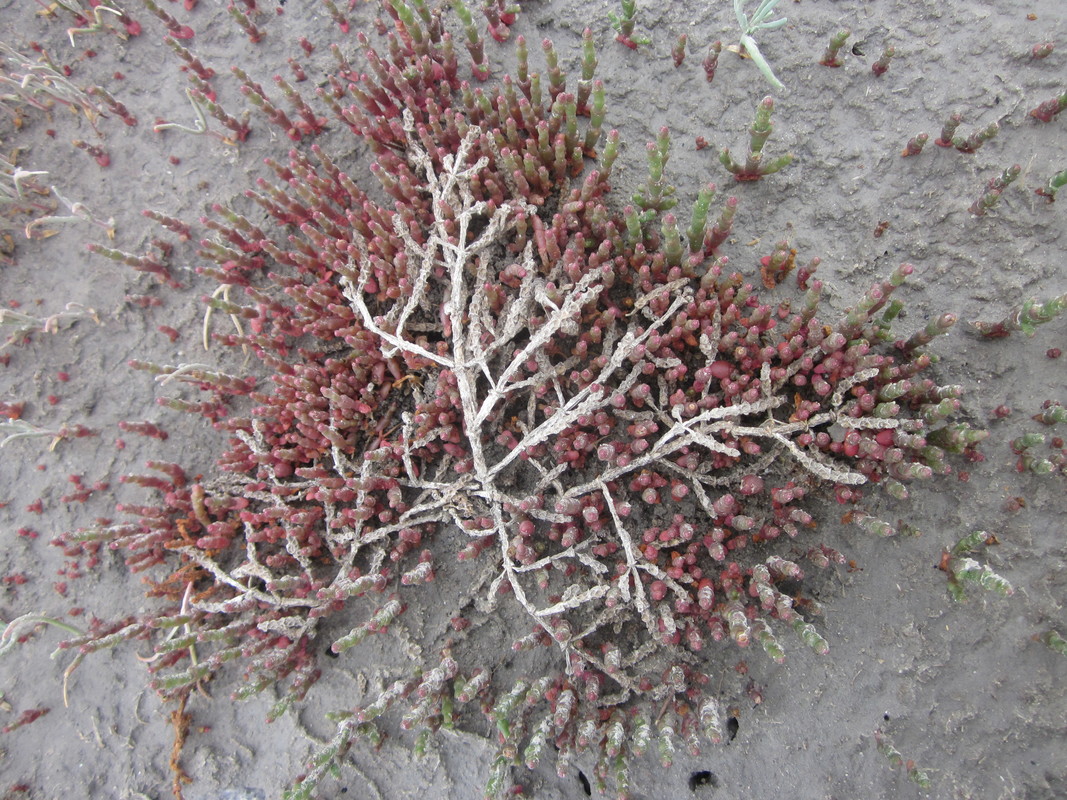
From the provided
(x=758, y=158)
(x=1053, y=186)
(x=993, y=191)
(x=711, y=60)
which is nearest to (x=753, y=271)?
(x=758, y=158)

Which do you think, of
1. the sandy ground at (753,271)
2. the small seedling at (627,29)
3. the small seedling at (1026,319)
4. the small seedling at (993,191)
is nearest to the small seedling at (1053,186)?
the sandy ground at (753,271)

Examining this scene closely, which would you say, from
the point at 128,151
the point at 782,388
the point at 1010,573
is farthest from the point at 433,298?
the point at 1010,573

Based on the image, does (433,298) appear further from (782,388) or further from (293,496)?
(782,388)

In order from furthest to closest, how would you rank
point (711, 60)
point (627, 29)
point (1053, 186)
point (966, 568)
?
1. point (627, 29)
2. point (711, 60)
3. point (1053, 186)
4. point (966, 568)

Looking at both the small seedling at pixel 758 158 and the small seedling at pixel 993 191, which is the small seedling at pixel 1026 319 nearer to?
the small seedling at pixel 993 191

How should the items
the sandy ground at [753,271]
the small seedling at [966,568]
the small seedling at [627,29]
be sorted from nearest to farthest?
the small seedling at [966,568], the sandy ground at [753,271], the small seedling at [627,29]

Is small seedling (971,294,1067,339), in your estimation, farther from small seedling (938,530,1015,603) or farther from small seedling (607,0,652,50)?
small seedling (607,0,652,50)

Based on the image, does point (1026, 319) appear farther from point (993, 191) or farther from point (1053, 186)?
point (1053, 186)

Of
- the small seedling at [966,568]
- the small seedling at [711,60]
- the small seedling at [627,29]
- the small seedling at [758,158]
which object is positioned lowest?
the small seedling at [966,568]
